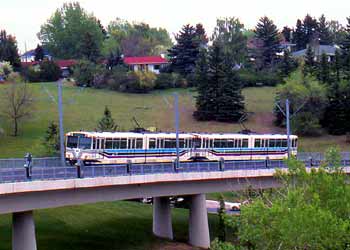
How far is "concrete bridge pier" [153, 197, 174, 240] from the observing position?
52.9m

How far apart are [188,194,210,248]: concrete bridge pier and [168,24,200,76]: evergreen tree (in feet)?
253

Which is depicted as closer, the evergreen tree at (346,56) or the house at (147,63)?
Result: the evergreen tree at (346,56)

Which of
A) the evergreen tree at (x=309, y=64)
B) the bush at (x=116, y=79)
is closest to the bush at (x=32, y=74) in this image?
the bush at (x=116, y=79)

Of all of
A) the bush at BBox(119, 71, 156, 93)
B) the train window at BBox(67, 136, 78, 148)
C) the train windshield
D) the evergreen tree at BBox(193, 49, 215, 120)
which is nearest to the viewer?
the train windshield

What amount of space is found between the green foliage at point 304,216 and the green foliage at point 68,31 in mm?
128909

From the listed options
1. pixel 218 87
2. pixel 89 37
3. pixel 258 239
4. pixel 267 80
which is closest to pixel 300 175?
pixel 258 239

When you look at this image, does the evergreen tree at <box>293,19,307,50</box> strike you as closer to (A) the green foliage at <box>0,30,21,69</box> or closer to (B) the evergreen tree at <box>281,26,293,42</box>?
(B) the evergreen tree at <box>281,26,293,42</box>

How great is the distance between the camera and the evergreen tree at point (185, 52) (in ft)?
422

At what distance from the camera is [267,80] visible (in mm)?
123625

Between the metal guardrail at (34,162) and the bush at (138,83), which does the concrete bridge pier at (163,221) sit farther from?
the bush at (138,83)

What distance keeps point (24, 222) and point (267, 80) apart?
3418 inches

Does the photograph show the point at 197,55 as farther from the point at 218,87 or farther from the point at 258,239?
the point at 258,239

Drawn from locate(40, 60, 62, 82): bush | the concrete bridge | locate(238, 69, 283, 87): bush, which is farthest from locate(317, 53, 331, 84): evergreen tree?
the concrete bridge

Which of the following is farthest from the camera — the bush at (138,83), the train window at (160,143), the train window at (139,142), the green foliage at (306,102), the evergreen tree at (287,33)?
the evergreen tree at (287,33)
